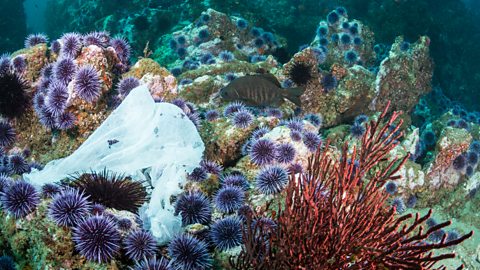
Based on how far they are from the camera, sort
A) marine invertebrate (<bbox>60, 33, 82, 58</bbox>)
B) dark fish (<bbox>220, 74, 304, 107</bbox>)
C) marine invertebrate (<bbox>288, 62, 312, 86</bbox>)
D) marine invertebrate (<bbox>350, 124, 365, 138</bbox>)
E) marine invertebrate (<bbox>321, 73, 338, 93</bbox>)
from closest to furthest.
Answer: marine invertebrate (<bbox>60, 33, 82, 58</bbox>) → dark fish (<bbox>220, 74, 304, 107</bbox>) → marine invertebrate (<bbox>350, 124, 365, 138</bbox>) → marine invertebrate (<bbox>288, 62, 312, 86</bbox>) → marine invertebrate (<bbox>321, 73, 338, 93</bbox>)

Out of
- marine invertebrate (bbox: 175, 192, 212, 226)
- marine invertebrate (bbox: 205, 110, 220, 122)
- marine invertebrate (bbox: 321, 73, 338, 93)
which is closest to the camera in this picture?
marine invertebrate (bbox: 175, 192, 212, 226)

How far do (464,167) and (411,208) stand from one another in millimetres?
1775

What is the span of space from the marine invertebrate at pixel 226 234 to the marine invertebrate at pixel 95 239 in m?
0.89

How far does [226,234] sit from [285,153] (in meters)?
1.48

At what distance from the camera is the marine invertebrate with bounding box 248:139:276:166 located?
4.32m

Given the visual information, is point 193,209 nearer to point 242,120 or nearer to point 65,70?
point 242,120

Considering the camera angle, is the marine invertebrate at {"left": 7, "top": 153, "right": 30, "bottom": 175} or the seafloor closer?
the seafloor

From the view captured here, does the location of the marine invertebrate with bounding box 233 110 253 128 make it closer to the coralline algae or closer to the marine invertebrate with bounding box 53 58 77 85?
the coralline algae

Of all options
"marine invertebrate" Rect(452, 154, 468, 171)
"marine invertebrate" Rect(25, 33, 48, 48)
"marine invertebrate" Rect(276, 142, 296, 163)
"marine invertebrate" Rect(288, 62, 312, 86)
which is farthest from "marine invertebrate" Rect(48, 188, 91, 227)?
"marine invertebrate" Rect(452, 154, 468, 171)

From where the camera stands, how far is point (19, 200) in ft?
9.57

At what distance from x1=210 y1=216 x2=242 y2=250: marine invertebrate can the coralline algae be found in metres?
0.57

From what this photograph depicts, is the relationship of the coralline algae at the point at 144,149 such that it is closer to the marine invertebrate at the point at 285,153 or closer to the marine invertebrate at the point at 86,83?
the marine invertebrate at the point at 86,83

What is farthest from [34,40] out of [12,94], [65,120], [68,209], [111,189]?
[68,209]

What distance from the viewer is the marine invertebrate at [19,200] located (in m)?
2.91
